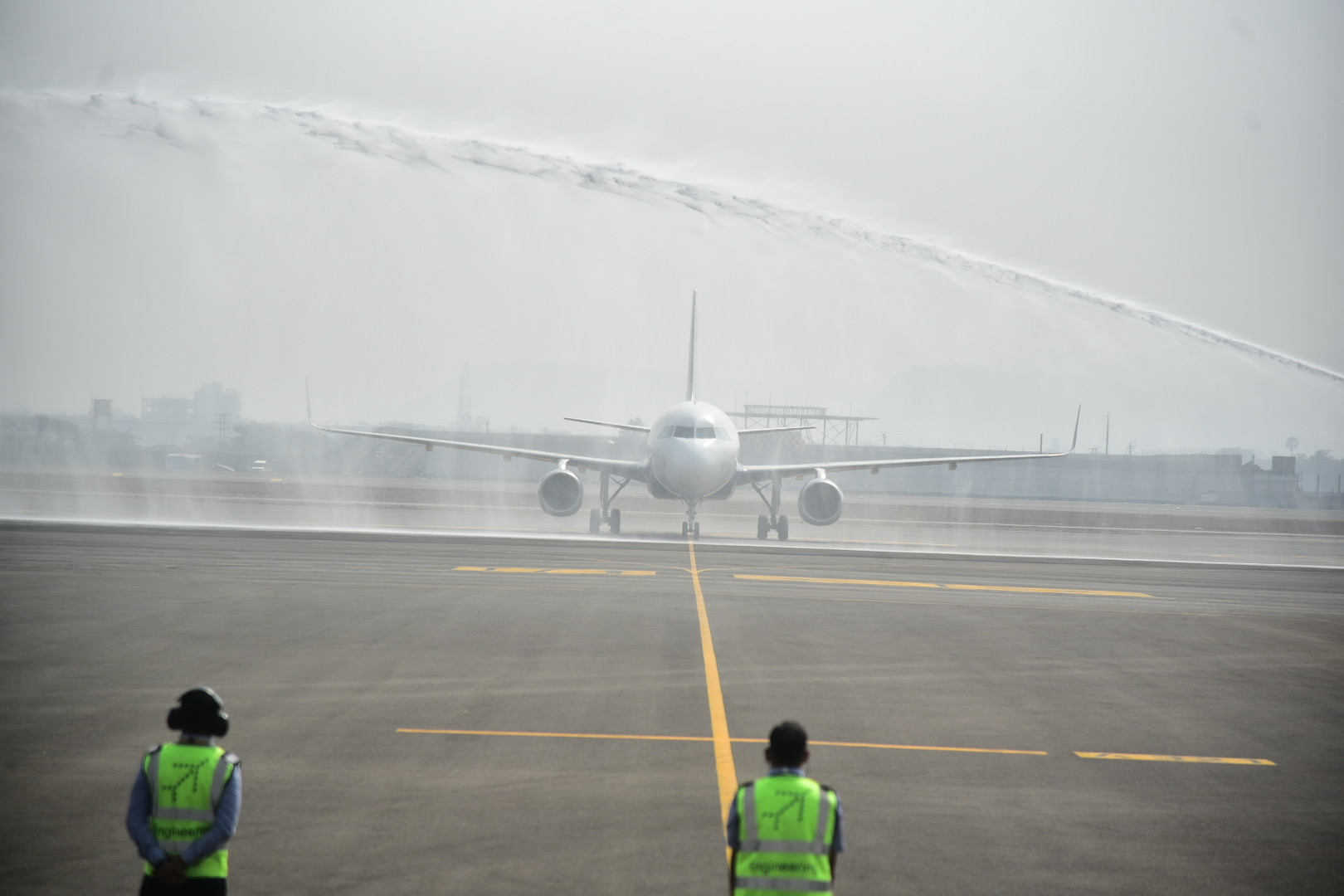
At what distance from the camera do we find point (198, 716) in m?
5.29

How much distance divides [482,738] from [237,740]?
2.30 meters

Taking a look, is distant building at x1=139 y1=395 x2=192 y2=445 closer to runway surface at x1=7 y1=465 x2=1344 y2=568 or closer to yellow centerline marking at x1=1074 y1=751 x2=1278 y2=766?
runway surface at x1=7 y1=465 x2=1344 y2=568

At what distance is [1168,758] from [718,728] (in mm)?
4468

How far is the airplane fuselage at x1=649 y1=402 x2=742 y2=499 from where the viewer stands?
38.8 metres

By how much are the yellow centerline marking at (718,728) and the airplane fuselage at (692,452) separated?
1992 cm

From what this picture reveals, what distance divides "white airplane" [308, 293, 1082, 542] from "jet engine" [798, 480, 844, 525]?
0.10 feet

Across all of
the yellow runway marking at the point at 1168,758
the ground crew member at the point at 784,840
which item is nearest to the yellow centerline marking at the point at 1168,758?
the yellow runway marking at the point at 1168,758

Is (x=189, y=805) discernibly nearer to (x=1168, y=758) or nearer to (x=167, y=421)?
(x=1168, y=758)

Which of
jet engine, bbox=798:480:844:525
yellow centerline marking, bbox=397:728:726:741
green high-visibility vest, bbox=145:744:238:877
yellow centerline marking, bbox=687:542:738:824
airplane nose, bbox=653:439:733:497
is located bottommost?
yellow centerline marking, bbox=397:728:726:741

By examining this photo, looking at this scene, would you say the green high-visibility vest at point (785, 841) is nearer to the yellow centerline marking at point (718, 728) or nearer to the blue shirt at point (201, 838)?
the blue shirt at point (201, 838)

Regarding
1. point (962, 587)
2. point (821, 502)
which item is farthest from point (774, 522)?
point (962, 587)

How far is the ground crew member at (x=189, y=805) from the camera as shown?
518 centimetres

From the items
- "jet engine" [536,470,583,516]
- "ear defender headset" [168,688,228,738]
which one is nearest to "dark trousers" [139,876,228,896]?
"ear defender headset" [168,688,228,738]

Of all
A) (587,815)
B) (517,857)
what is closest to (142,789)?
(517,857)
